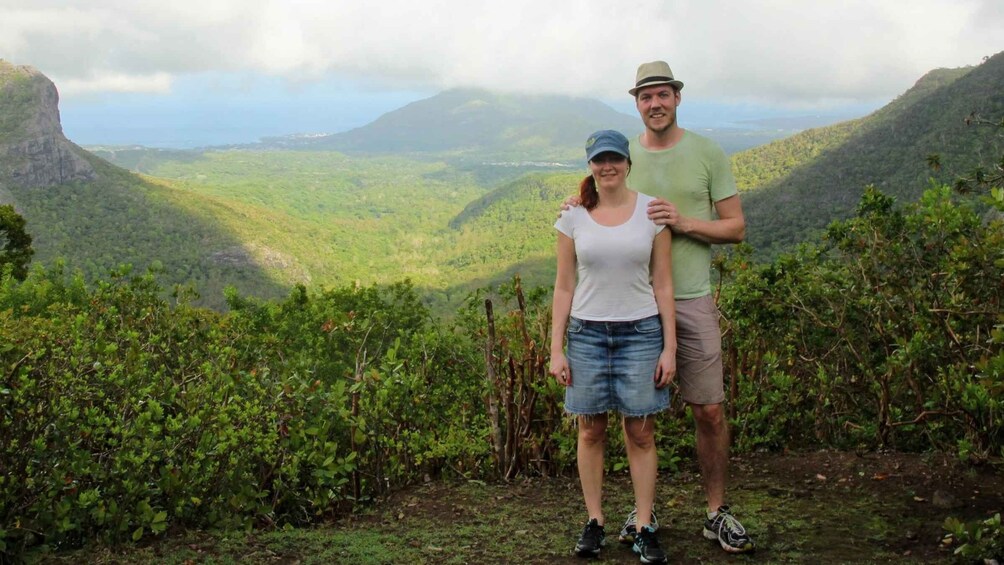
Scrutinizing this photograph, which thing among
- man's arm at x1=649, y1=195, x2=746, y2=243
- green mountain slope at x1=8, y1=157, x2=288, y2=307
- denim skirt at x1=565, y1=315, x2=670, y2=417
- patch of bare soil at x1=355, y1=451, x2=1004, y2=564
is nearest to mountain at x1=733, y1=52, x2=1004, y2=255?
patch of bare soil at x1=355, y1=451, x2=1004, y2=564

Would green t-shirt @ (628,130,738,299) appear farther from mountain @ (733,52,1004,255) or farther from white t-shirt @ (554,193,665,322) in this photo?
mountain @ (733,52,1004,255)

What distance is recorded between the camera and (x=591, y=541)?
2977 mm

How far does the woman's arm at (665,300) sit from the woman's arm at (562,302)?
0.29 meters

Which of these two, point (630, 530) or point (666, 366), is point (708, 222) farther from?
point (630, 530)

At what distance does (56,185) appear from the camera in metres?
79.8

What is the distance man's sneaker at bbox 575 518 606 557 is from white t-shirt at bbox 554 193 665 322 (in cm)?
78

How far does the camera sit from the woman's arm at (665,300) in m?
2.85

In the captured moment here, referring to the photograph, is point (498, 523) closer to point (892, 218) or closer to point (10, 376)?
point (10, 376)

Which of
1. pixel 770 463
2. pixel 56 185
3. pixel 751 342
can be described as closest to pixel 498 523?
pixel 770 463

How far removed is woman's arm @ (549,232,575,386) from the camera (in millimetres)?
2939

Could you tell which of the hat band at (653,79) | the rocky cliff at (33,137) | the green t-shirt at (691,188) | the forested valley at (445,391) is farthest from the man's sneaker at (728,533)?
the rocky cliff at (33,137)

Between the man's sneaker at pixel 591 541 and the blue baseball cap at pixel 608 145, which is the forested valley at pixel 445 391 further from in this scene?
the blue baseball cap at pixel 608 145

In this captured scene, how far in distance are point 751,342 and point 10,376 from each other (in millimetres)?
3472

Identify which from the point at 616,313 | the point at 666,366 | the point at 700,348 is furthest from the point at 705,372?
the point at 616,313
